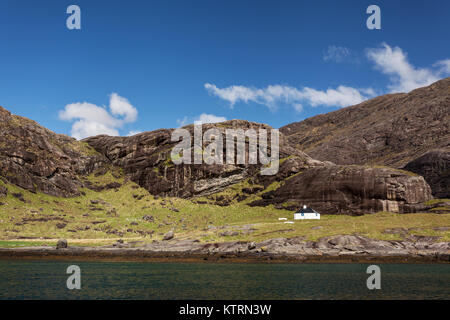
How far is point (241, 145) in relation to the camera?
153 metres

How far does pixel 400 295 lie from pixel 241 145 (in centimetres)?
11998

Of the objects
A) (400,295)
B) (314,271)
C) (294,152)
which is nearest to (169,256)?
(314,271)

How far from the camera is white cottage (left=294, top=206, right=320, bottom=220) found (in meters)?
108

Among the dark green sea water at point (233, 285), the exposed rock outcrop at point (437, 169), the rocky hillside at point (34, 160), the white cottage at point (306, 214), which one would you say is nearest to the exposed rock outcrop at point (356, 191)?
the white cottage at point (306, 214)

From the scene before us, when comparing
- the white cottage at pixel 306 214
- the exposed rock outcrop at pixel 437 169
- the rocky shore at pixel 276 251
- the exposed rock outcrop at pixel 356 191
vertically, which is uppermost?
the exposed rock outcrop at pixel 437 169

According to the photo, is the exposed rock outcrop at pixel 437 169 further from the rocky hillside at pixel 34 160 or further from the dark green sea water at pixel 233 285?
the rocky hillside at pixel 34 160

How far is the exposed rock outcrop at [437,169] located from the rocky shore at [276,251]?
95.0 m

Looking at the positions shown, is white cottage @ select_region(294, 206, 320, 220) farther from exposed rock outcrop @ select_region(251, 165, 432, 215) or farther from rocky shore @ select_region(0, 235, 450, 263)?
rocky shore @ select_region(0, 235, 450, 263)

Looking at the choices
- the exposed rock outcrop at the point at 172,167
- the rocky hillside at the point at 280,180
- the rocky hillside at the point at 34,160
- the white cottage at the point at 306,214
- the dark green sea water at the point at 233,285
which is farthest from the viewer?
the exposed rock outcrop at the point at 172,167

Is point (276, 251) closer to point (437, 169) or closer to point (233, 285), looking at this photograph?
point (233, 285)

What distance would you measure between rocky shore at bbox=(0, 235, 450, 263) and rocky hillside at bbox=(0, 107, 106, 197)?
59025 millimetres

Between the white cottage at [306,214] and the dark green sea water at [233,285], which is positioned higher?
the white cottage at [306,214]

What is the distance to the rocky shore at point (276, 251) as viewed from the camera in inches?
2682

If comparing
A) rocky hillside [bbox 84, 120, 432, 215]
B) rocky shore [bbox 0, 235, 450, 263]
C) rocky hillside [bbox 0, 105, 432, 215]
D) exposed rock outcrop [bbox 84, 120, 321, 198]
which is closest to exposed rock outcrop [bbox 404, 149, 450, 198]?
rocky hillside [bbox 84, 120, 432, 215]
